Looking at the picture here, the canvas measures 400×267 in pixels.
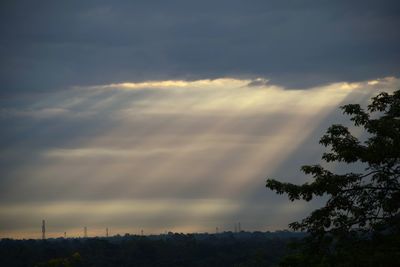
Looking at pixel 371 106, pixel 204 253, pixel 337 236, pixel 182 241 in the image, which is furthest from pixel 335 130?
pixel 182 241

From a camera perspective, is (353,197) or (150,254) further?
(150,254)

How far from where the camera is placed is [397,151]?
21594 millimetres

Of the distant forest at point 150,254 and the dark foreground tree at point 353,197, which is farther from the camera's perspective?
the distant forest at point 150,254

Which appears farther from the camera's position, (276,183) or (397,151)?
(276,183)

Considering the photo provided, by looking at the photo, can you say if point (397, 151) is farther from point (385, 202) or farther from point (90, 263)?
point (90, 263)

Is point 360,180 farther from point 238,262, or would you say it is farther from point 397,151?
point 238,262

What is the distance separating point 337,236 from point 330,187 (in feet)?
5.78

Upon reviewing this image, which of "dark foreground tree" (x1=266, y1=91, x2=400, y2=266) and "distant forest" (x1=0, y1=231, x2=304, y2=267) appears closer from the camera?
"dark foreground tree" (x1=266, y1=91, x2=400, y2=266)

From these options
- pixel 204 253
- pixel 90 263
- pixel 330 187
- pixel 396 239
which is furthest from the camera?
pixel 204 253

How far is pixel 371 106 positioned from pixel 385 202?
14.0 ft

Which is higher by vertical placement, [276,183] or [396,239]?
[276,183]

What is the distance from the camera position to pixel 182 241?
181500 millimetres

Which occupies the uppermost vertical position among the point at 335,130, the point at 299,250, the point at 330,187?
the point at 335,130

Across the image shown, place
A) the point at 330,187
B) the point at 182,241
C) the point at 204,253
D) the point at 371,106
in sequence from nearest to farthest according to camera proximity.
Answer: the point at 330,187 < the point at 371,106 < the point at 204,253 < the point at 182,241
